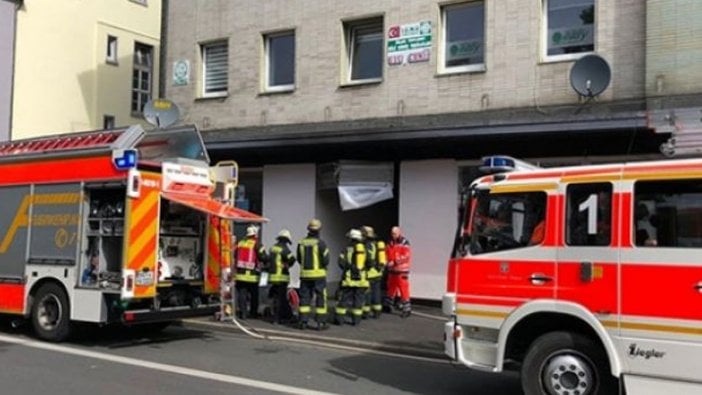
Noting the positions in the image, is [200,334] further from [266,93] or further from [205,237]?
[266,93]

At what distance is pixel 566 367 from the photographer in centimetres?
692

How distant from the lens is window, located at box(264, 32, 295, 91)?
17594 mm

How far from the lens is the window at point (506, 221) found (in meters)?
7.29

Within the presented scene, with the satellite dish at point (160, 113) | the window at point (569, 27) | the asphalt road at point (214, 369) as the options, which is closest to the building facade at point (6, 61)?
the satellite dish at point (160, 113)

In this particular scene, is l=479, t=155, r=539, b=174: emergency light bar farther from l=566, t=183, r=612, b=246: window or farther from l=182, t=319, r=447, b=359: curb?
l=182, t=319, r=447, b=359: curb

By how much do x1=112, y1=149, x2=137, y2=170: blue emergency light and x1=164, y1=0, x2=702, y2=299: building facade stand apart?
5.65m

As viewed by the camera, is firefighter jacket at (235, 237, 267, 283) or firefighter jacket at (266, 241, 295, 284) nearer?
firefighter jacket at (266, 241, 295, 284)

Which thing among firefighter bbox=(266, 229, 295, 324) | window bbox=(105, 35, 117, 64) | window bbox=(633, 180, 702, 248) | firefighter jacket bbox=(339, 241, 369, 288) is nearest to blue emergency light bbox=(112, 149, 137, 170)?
firefighter bbox=(266, 229, 295, 324)

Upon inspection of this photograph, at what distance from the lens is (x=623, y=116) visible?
480 inches

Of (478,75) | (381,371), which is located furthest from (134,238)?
(478,75)

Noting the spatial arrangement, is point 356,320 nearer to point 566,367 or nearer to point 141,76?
point 566,367

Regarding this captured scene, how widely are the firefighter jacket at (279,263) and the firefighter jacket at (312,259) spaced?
1.68 feet

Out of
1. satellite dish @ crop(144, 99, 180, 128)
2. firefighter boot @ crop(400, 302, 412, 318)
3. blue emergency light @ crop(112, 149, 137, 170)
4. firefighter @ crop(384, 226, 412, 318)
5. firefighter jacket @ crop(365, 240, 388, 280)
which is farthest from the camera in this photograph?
satellite dish @ crop(144, 99, 180, 128)

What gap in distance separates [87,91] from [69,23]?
2.76 m
